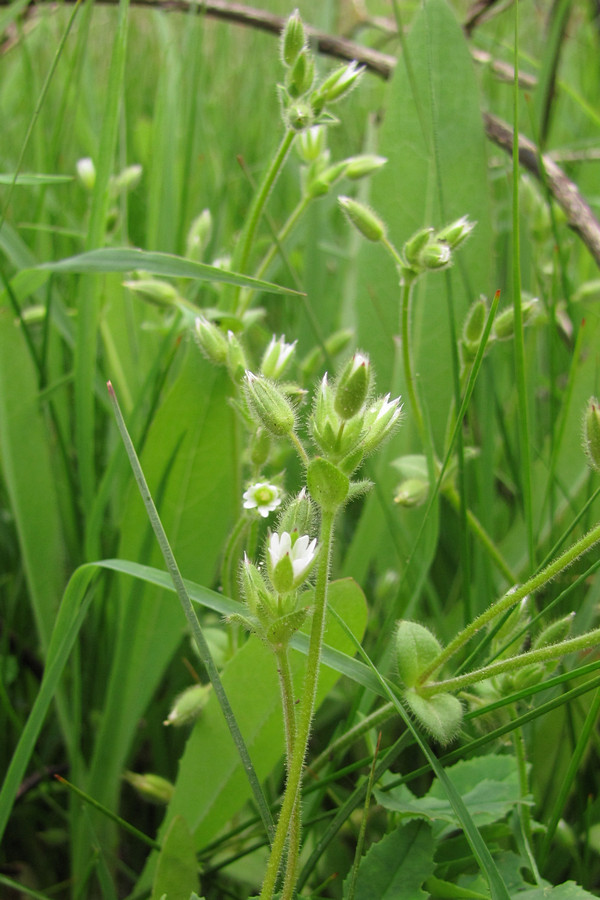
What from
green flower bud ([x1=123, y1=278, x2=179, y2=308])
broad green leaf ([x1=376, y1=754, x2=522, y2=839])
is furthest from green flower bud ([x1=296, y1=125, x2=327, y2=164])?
broad green leaf ([x1=376, y1=754, x2=522, y2=839])

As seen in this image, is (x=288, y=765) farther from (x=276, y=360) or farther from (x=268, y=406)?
(x=276, y=360)

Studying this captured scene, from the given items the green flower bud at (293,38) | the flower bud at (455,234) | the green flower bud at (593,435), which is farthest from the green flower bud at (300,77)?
the green flower bud at (593,435)

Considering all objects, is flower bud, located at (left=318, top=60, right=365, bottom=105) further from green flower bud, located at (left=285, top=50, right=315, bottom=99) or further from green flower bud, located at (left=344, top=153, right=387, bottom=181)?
green flower bud, located at (left=344, top=153, right=387, bottom=181)

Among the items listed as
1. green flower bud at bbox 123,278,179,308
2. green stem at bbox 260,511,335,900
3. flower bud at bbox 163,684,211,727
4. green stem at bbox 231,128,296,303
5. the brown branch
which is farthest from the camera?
the brown branch

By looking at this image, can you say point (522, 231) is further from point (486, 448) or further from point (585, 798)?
point (585, 798)

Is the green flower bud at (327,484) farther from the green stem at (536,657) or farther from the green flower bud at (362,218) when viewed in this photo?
the green flower bud at (362,218)

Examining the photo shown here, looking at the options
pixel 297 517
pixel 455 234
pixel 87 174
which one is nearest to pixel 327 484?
pixel 297 517
